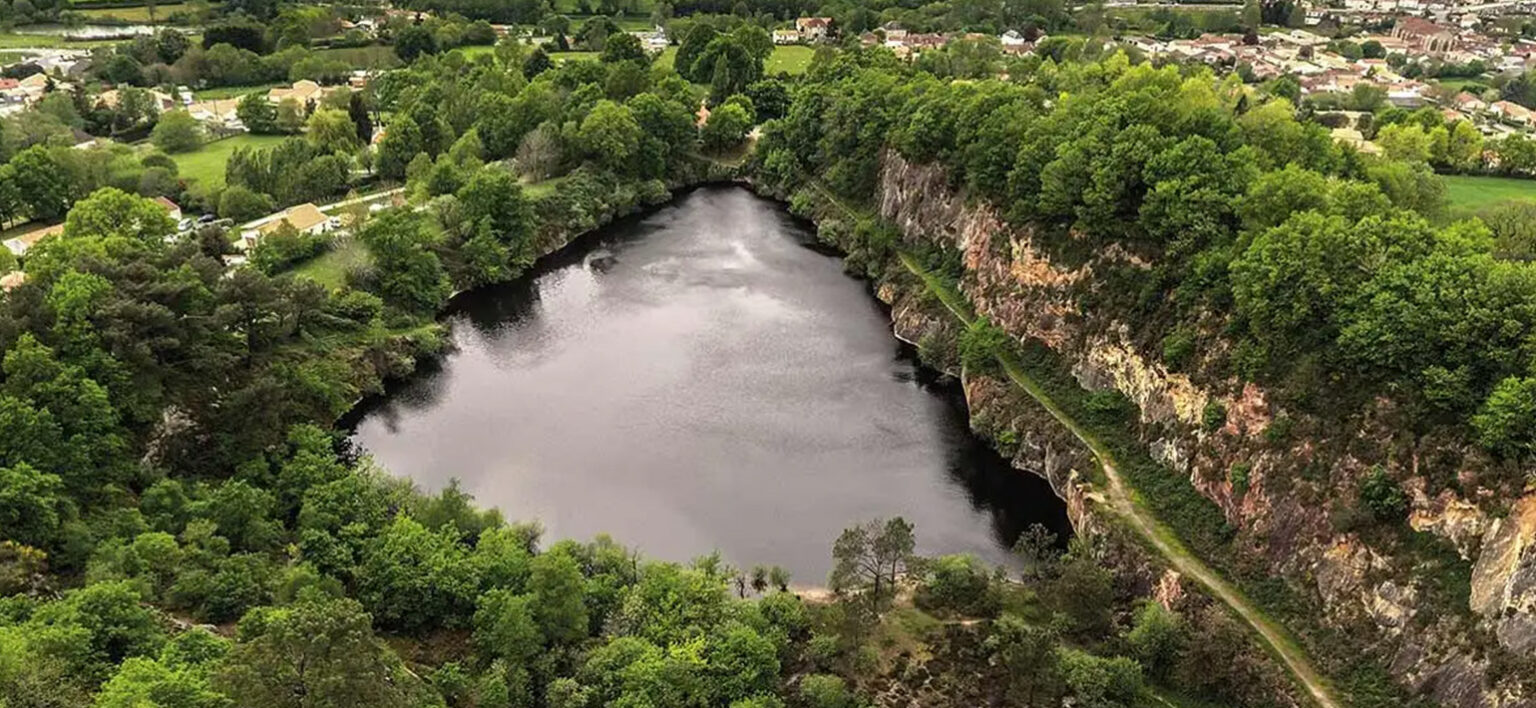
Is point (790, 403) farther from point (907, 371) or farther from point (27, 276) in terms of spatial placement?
point (27, 276)

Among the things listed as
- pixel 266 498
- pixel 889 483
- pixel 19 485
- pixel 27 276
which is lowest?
pixel 889 483

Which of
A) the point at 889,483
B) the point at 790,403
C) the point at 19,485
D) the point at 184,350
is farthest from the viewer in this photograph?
the point at 790,403

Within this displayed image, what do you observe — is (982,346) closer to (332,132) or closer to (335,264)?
(335,264)

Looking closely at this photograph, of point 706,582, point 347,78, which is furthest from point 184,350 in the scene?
point 347,78

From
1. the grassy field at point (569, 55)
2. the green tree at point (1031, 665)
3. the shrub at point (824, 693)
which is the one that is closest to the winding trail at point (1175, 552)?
the green tree at point (1031, 665)

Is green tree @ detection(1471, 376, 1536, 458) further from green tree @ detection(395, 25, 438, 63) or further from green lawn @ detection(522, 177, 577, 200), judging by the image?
green tree @ detection(395, 25, 438, 63)

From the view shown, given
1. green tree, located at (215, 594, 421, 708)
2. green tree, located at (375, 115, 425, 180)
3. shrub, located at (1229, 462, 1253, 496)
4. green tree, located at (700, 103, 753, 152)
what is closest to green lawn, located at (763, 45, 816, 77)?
green tree, located at (700, 103, 753, 152)
